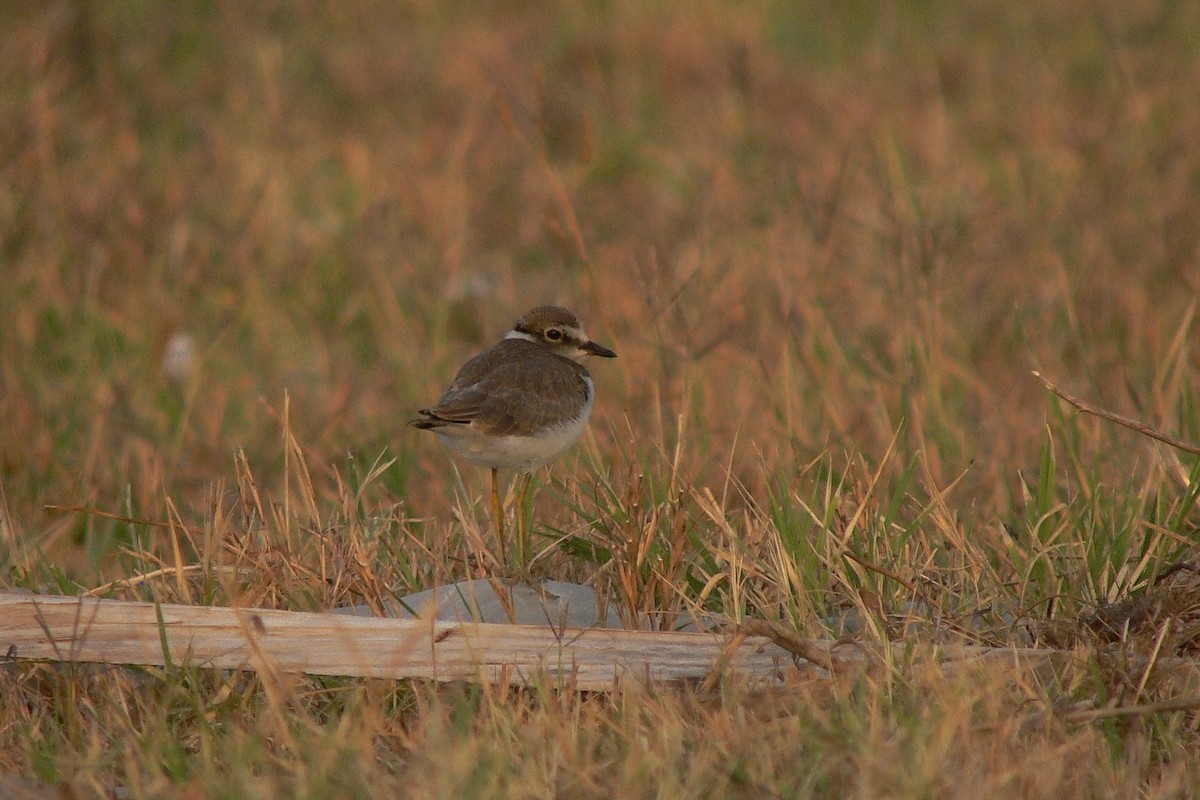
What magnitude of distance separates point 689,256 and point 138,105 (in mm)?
4239

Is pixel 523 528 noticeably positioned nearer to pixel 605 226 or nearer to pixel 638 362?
pixel 638 362

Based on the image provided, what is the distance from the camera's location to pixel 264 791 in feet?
9.82

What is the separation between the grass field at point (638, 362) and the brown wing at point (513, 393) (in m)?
0.24

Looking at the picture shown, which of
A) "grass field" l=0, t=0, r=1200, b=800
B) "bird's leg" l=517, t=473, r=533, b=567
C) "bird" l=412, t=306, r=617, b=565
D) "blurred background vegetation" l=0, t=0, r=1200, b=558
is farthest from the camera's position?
"blurred background vegetation" l=0, t=0, r=1200, b=558

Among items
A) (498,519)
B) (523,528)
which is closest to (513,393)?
(498,519)

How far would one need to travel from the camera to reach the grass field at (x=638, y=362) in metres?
3.40

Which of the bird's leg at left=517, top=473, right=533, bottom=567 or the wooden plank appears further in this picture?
the bird's leg at left=517, top=473, right=533, bottom=567

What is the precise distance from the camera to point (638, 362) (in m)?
6.81

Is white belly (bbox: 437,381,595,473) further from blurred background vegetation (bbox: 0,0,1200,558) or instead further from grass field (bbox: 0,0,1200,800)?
blurred background vegetation (bbox: 0,0,1200,558)

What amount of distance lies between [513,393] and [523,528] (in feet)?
1.95

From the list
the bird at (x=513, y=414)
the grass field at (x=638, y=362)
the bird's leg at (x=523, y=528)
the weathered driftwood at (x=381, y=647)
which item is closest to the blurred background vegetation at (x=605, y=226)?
the grass field at (x=638, y=362)

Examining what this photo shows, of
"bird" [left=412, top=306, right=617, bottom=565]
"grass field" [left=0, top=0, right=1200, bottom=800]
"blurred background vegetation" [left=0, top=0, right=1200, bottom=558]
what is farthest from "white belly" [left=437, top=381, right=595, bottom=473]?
"blurred background vegetation" [left=0, top=0, right=1200, bottom=558]

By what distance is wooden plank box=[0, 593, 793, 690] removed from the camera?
3670 millimetres

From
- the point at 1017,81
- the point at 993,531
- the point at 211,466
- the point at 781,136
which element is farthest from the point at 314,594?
the point at 1017,81
